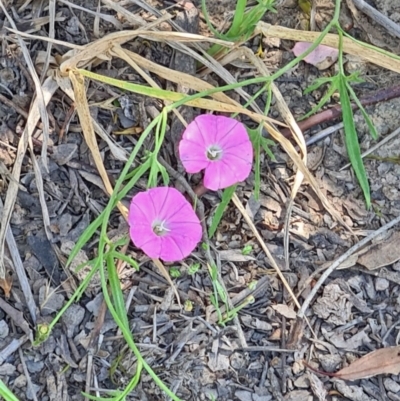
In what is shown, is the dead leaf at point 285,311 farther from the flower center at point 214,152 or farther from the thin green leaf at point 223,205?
the flower center at point 214,152

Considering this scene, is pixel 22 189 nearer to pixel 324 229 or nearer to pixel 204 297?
pixel 204 297

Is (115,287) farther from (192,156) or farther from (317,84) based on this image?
(317,84)

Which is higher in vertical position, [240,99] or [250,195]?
[240,99]

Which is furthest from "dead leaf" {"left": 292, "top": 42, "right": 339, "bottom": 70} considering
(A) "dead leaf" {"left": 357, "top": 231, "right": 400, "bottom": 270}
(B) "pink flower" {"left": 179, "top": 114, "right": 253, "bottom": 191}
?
(A) "dead leaf" {"left": 357, "top": 231, "right": 400, "bottom": 270}

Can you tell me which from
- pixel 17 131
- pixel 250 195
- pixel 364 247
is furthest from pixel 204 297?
pixel 17 131

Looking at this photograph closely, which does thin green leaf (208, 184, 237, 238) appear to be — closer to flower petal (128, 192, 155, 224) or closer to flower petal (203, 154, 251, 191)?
flower petal (203, 154, 251, 191)
